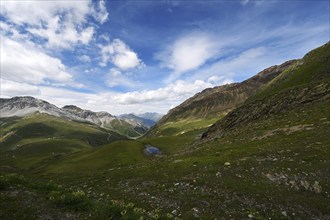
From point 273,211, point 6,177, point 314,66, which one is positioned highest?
point 314,66

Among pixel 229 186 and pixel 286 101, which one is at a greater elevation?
pixel 286 101

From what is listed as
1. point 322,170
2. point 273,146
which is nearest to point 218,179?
point 322,170

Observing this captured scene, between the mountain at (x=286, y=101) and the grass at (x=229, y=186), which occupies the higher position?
the mountain at (x=286, y=101)

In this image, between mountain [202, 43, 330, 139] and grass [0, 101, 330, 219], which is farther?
mountain [202, 43, 330, 139]

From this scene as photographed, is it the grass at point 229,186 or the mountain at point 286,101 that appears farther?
the mountain at point 286,101

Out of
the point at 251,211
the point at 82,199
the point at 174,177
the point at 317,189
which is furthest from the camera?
the point at 174,177

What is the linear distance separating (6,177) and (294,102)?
2186 inches

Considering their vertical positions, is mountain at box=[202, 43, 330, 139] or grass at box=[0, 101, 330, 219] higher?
mountain at box=[202, 43, 330, 139]

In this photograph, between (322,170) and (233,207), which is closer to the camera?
(233,207)

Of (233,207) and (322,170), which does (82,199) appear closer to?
(233,207)

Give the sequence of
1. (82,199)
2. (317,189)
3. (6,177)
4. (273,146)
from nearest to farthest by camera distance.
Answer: (82,199) → (6,177) → (317,189) → (273,146)

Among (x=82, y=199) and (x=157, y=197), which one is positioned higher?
(x=82, y=199)

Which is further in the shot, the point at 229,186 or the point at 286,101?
the point at 286,101

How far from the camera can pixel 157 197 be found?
22641 millimetres
